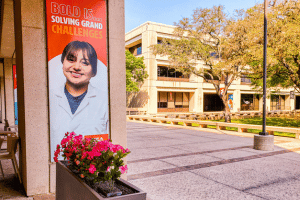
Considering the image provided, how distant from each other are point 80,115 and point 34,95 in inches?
42.3

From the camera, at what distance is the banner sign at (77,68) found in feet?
16.7

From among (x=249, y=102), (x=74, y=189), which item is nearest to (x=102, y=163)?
(x=74, y=189)

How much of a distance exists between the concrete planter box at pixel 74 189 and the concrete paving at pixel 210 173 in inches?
61.8

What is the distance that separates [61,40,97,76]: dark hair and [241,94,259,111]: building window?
165 feet

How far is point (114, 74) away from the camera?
5.78 m

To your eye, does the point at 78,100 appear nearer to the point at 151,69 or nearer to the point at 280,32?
the point at 280,32

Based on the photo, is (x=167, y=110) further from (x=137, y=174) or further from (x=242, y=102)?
(x=137, y=174)

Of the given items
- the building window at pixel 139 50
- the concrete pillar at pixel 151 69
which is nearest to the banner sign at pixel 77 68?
the concrete pillar at pixel 151 69

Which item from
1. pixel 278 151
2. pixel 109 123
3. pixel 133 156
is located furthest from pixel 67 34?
pixel 278 151

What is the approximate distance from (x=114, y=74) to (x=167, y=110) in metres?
35.4

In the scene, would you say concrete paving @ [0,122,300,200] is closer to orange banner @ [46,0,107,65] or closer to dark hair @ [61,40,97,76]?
dark hair @ [61,40,97,76]

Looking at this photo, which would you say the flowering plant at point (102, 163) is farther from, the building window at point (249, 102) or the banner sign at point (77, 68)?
the building window at point (249, 102)

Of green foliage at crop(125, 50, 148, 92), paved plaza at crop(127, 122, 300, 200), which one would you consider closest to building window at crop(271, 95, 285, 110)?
green foliage at crop(125, 50, 148, 92)

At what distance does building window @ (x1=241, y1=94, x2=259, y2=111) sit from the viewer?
51.2 m
